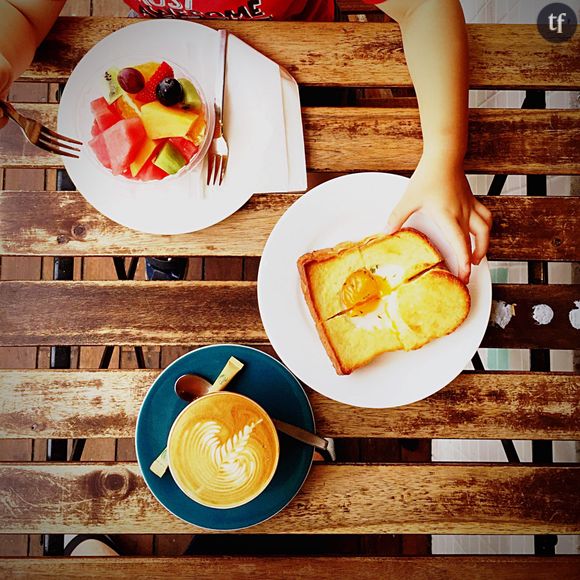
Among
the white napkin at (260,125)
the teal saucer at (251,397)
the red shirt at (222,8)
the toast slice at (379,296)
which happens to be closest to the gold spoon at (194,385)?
the teal saucer at (251,397)

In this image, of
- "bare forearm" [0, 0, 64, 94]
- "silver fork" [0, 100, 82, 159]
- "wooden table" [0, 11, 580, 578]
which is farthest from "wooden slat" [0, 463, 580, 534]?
"bare forearm" [0, 0, 64, 94]

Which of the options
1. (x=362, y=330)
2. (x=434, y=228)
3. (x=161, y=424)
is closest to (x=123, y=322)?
(x=161, y=424)

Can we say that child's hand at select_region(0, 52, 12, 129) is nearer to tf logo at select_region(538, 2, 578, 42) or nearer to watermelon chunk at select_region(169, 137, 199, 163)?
watermelon chunk at select_region(169, 137, 199, 163)

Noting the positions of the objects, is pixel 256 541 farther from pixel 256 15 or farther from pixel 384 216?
pixel 256 15

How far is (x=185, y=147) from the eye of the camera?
3.25ft

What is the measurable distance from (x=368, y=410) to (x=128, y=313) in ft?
1.64

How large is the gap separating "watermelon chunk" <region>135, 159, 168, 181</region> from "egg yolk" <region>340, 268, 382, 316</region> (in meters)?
0.38

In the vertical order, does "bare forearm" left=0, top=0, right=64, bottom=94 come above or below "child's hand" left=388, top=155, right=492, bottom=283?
above

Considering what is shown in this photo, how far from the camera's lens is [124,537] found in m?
1.76

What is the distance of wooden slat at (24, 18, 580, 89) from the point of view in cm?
109

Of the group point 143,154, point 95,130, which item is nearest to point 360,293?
point 143,154

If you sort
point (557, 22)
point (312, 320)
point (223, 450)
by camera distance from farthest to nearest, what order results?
point (557, 22) < point (312, 320) < point (223, 450)

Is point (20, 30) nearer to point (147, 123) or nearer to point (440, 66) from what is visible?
point (147, 123)

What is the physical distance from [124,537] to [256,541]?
0.61 metres
